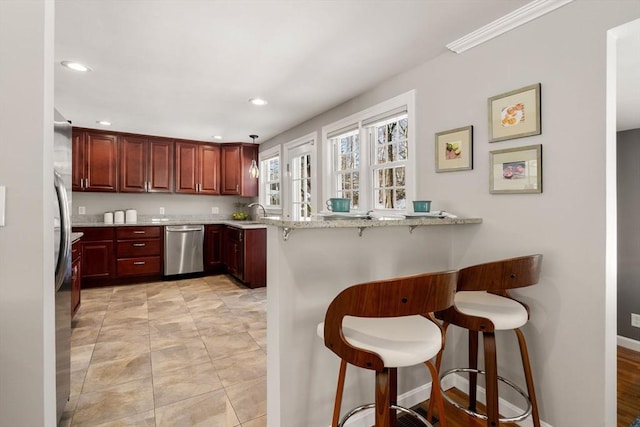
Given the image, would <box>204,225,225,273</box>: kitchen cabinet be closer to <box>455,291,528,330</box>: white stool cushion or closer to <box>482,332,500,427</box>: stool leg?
<box>455,291,528,330</box>: white stool cushion

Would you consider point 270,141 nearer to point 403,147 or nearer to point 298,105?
point 298,105

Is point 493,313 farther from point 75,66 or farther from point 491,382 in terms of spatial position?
point 75,66

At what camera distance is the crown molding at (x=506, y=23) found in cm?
165

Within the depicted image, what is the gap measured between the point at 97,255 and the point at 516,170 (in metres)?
5.22

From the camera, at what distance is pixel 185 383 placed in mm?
2082

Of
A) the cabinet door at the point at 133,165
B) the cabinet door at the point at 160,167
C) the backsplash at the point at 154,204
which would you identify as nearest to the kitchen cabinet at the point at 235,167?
the backsplash at the point at 154,204

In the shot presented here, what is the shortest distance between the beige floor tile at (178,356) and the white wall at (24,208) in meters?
1.43

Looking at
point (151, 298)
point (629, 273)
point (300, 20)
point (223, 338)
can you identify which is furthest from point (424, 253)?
point (151, 298)

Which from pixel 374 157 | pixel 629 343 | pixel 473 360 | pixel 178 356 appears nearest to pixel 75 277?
pixel 178 356

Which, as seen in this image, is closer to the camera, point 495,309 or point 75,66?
point 495,309

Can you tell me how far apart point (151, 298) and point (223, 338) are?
1839mm

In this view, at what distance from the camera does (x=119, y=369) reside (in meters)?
2.24

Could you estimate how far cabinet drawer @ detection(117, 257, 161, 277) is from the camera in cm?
468

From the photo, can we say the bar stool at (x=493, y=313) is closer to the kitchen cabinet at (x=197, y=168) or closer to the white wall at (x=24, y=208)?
the white wall at (x=24, y=208)
